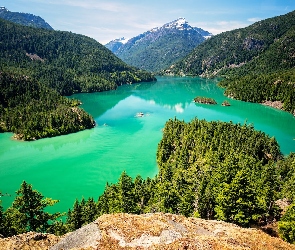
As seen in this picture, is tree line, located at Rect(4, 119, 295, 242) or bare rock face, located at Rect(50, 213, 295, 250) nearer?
bare rock face, located at Rect(50, 213, 295, 250)

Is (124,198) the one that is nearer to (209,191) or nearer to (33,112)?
(209,191)

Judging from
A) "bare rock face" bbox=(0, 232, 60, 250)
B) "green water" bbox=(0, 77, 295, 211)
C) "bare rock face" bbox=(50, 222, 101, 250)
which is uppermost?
"bare rock face" bbox=(50, 222, 101, 250)

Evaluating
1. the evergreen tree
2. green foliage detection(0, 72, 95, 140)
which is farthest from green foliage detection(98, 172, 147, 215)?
green foliage detection(0, 72, 95, 140)

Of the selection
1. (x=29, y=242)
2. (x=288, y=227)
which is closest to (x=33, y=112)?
(x=29, y=242)

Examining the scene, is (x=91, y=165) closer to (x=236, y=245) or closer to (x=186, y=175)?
(x=186, y=175)

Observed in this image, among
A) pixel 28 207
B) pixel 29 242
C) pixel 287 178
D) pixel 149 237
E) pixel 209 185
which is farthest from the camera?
pixel 287 178

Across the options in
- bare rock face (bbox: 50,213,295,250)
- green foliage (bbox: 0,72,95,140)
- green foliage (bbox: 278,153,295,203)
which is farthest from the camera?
green foliage (bbox: 0,72,95,140)

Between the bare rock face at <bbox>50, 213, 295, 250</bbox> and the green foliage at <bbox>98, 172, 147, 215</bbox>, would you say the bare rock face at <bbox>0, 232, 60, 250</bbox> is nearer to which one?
the bare rock face at <bbox>50, 213, 295, 250</bbox>
